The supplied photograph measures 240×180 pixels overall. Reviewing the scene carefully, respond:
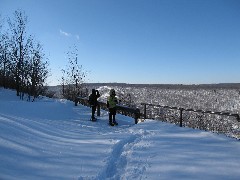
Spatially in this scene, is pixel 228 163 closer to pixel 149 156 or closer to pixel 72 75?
pixel 149 156

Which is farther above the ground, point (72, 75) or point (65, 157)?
point (72, 75)

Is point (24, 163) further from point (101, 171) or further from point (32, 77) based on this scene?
point (32, 77)

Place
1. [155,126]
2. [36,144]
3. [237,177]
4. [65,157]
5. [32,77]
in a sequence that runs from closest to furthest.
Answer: [237,177]
[65,157]
[36,144]
[155,126]
[32,77]

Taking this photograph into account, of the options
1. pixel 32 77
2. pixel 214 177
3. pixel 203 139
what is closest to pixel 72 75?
pixel 32 77

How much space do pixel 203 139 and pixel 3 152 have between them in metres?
5.52

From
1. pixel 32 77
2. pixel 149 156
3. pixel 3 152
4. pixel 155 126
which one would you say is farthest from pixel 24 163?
pixel 32 77

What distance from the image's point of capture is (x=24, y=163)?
6.22 meters

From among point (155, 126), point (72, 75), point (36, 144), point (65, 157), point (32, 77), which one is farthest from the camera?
point (72, 75)

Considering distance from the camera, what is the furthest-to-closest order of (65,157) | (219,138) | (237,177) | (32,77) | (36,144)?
1. (32,77)
2. (219,138)
3. (36,144)
4. (65,157)
5. (237,177)

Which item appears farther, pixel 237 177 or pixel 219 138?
pixel 219 138

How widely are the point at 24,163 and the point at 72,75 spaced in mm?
38107

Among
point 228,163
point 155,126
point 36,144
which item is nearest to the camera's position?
point 228,163

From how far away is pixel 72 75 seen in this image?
43.8m

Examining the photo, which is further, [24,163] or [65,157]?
[65,157]
